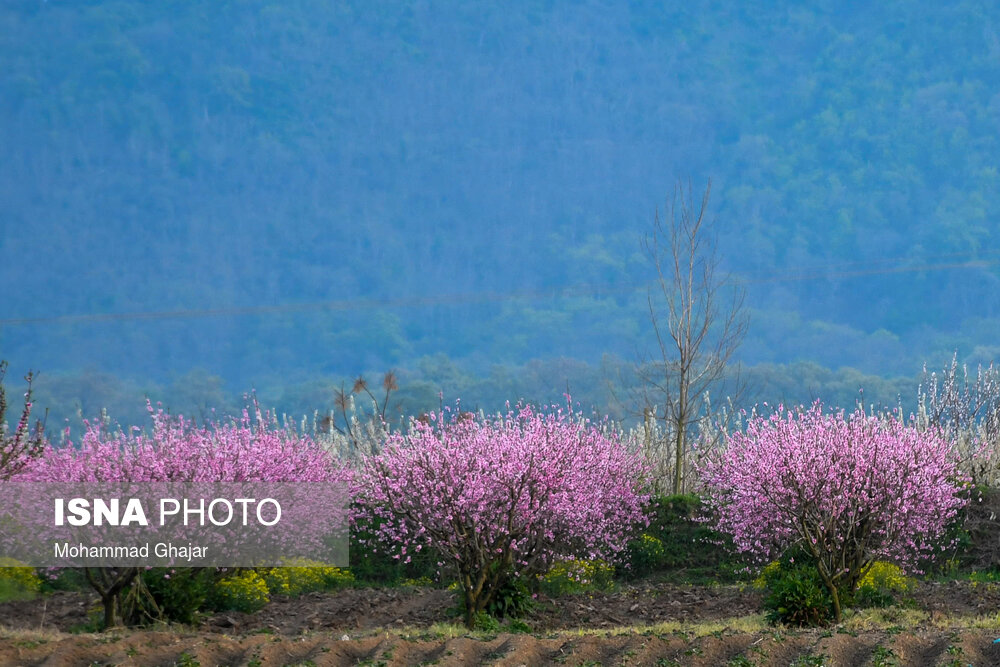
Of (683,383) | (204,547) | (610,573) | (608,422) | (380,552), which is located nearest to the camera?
(204,547)

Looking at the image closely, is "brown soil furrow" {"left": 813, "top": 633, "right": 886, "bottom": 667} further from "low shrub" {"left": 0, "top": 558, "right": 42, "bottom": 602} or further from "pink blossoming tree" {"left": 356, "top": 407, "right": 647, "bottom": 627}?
"low shrub" {"left": 0, "top": 558, "right": 42, "bottom": 602}

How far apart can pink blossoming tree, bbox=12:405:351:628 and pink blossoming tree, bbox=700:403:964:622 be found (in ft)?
20.9

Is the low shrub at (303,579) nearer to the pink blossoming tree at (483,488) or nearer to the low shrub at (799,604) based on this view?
the pink blossoming tree at (483,488)

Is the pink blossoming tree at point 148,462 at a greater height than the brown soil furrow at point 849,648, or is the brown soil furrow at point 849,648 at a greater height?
the pink blossoming tree at point 148,462

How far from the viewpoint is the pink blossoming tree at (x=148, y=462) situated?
12.1 meters

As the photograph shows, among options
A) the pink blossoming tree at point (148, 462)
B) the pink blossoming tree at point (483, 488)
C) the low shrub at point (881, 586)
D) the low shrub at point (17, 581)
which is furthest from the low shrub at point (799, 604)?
the low shrub at point (17, 581)

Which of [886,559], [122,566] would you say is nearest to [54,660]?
[122,566]

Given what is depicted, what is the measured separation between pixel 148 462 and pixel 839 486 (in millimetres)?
8149

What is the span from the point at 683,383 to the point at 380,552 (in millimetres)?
6890

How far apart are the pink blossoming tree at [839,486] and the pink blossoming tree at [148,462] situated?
637 centimetres

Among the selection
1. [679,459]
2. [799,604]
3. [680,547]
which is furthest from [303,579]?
[799,604]

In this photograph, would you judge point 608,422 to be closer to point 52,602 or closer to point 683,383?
point 683,383

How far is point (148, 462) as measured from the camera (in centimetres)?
1214

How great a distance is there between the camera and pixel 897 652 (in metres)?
8.79
